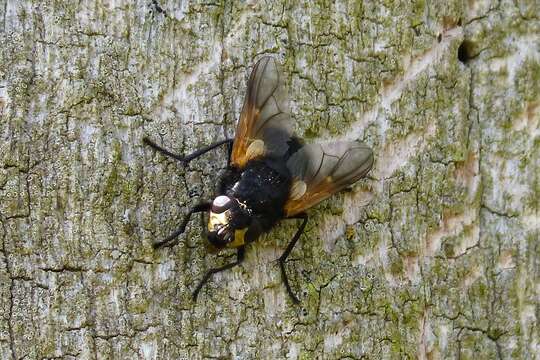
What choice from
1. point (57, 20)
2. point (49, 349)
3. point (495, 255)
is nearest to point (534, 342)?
point (495, 255)

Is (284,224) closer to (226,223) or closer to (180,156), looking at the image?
(226,223)

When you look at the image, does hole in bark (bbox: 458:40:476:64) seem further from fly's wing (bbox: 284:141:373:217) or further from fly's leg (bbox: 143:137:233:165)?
fly's leg (bbox: 143:137:233:165)

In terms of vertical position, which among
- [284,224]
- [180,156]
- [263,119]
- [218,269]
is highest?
[263,119]

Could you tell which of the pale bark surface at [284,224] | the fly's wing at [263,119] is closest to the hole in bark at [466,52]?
the pale bark surface at [284,224]

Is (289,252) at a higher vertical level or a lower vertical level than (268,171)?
lower

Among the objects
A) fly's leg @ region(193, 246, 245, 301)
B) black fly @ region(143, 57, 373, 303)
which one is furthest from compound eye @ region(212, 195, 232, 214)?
fly's leg @ region(193, 246, 245, 301)

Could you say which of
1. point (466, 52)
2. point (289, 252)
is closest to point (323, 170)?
point (289, 252)
